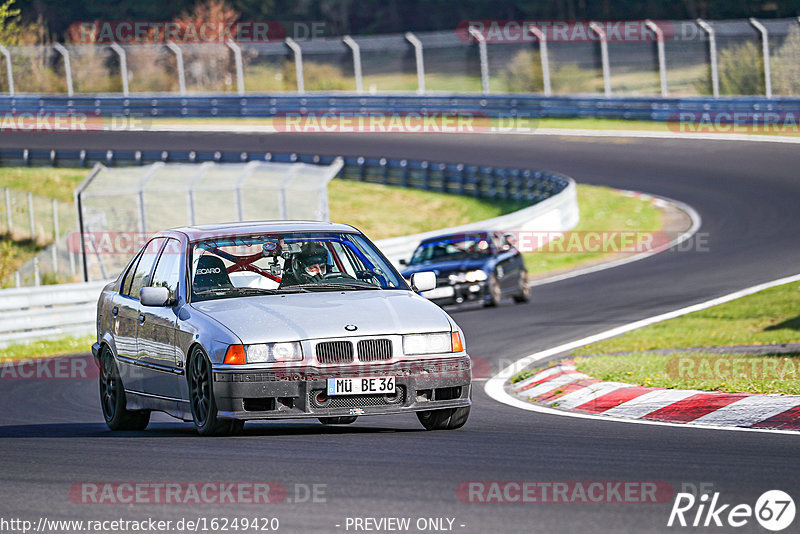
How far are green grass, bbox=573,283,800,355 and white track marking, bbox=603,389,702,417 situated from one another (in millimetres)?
4425

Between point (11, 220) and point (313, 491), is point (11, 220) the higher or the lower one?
the lower one

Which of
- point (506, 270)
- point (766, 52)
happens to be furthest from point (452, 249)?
point (766, 52)

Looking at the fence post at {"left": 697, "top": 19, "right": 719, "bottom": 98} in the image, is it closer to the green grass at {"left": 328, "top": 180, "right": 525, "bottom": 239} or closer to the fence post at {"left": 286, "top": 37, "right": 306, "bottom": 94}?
the green grass at {"left": 328, "top": 180, "right": 525, "bottom": 239}

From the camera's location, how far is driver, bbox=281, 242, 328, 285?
30.7ft

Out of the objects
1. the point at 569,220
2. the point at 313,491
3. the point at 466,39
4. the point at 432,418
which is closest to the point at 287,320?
the point at 432,418

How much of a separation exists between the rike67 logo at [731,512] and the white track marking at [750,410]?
9.41ft

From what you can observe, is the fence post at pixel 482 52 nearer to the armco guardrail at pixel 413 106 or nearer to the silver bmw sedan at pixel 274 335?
the armco guardrail at pixel 413 106

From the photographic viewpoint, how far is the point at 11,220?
32.2 m

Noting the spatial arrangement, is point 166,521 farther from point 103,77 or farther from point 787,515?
point 103,77

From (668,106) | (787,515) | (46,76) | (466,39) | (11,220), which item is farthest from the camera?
(46,76)

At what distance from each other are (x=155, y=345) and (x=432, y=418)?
2.01 m

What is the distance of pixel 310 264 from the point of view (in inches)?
373

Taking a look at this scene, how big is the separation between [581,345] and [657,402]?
5.68 m

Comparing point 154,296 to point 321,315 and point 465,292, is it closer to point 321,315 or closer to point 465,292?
point 321,315
